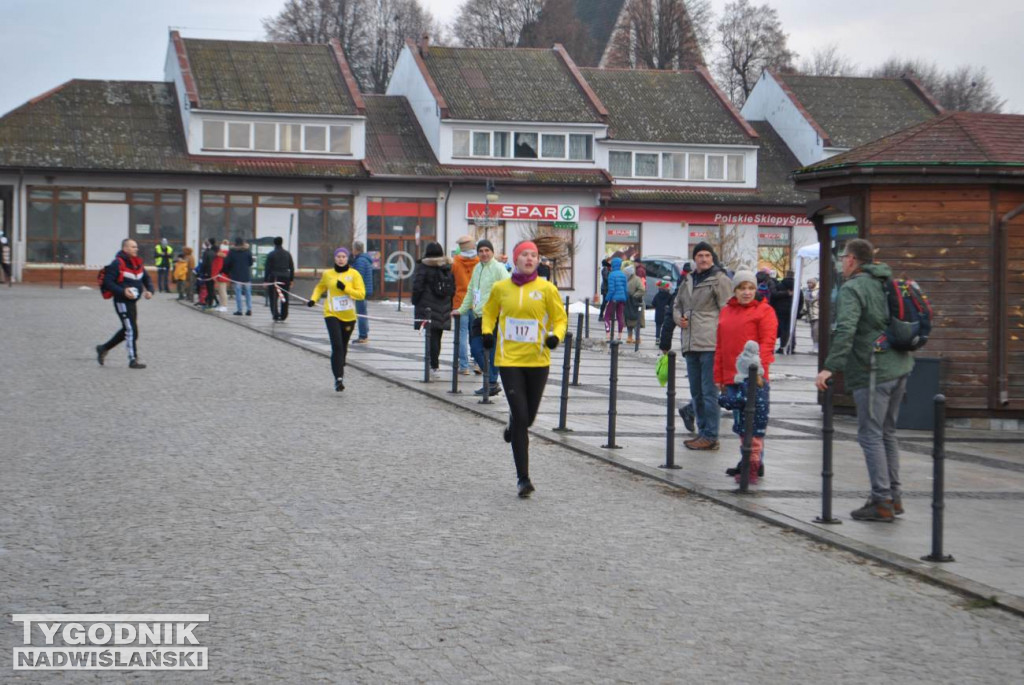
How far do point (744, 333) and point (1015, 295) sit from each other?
5.79 m

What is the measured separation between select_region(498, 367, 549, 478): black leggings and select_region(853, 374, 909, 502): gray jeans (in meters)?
2.32

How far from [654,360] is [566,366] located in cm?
1284

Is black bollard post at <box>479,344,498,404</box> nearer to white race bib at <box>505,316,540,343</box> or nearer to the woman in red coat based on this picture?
the woman in red coat

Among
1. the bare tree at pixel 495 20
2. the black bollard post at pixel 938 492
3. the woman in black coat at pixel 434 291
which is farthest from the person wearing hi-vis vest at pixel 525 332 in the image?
the bare tree at pixel 495 20

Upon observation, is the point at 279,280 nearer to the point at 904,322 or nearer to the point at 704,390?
the point at 704,390

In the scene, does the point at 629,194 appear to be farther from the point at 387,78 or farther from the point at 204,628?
the point at 204,628

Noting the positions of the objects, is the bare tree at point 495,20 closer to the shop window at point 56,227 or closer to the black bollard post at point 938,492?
the shop window at point 56,227

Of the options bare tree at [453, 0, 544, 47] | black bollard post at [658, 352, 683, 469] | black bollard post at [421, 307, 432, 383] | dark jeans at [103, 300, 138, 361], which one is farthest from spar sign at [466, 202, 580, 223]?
black bollard post at [658, 352, 683, 469]

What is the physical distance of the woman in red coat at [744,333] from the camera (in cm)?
1176

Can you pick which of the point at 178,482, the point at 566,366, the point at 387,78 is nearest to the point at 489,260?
the point at 566,366

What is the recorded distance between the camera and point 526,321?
1076 cm

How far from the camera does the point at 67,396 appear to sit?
636 inches

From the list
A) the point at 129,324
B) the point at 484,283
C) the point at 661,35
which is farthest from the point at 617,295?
the point at 661,35

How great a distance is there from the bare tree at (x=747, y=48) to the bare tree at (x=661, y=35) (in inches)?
69.5
